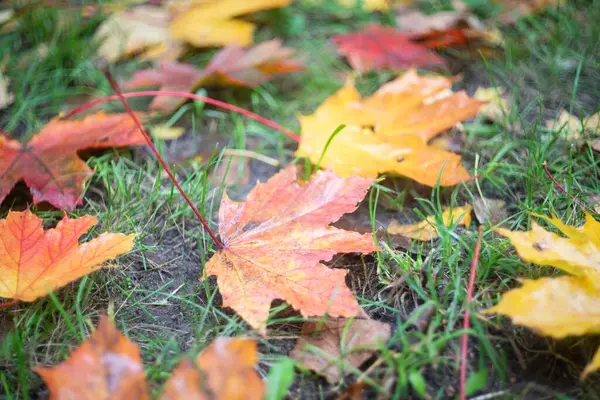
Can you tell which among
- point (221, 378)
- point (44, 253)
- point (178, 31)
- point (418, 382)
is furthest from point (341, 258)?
point (178, 31)

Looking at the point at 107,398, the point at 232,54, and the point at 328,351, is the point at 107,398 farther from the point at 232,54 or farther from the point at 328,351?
the point at 232,54

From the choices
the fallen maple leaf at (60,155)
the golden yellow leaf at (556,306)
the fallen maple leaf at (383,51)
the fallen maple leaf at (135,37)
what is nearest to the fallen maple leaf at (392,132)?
the fallen maple leaf at (383,51)

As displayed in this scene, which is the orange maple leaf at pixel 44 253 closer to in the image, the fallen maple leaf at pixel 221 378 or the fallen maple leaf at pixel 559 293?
the fallen maple leaf at pixel 221 378

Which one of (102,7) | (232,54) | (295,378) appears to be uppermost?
(102,7)

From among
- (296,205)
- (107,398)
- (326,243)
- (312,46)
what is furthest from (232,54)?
(107,398)

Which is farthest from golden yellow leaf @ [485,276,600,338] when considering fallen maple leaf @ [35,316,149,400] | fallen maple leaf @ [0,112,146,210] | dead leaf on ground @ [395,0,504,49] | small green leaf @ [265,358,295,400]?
dead leaf on ground @ [395,0,504,49]

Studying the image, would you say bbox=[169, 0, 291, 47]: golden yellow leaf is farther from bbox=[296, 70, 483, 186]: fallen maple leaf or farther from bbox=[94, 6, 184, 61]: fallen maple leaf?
bbox=[296, 70, 483, 186]: fallen maple leaf
